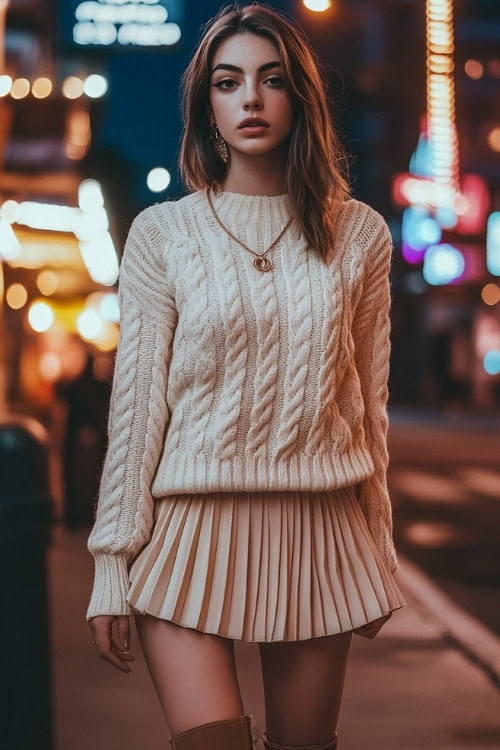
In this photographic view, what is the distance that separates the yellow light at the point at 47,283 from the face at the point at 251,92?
603 inches

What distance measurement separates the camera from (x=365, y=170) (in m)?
56.0

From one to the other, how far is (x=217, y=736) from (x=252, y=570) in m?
0.35

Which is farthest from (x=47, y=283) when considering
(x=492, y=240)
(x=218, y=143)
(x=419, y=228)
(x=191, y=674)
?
(x=492, y=240)

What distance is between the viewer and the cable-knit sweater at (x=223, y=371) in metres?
2.80

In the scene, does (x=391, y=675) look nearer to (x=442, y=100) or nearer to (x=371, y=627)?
(x=371, y=627)

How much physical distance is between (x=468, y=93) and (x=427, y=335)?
9.58 metres

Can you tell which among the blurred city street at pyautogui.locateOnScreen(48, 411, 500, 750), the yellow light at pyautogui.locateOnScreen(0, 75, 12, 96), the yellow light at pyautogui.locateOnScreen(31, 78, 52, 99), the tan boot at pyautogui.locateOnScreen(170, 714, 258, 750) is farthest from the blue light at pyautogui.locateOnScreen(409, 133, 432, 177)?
the tan boot at pyautogui.locateOnScreen(170, 714, 258, 750)

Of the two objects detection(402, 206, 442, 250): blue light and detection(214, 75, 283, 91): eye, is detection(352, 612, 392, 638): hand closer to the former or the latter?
detection(214, 75, 283, 91): eye

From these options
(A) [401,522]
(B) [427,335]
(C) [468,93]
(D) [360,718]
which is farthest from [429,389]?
(D) [360,718]

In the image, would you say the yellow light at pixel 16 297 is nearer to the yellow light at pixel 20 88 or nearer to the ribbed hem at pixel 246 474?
the yellow light at pixel 20 88

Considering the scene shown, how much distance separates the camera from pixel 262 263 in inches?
113

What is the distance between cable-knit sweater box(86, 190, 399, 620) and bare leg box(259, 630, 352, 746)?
1.20 ft

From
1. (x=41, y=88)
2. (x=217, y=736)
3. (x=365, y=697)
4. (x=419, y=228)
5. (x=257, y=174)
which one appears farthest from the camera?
(x=419, y=228)

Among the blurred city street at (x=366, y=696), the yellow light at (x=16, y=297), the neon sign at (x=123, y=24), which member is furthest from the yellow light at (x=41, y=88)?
the yellow light at (x=16, y=297)
